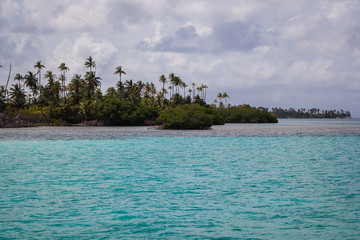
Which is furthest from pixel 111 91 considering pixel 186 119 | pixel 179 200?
pixel 179 200

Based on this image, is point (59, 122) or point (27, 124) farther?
point (59, 122)

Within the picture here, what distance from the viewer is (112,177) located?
19984mm

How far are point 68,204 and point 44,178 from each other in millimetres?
6619

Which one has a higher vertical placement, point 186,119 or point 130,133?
point 186,119

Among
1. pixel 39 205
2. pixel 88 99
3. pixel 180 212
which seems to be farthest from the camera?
pixel 88 99

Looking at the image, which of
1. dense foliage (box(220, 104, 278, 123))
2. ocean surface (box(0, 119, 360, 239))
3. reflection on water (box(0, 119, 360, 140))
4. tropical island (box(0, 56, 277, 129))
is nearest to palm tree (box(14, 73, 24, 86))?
tropical island (box(0, 56, 277, 129))

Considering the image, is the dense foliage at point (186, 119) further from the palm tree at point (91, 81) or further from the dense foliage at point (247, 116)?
the dense foliage at point (247, 116)

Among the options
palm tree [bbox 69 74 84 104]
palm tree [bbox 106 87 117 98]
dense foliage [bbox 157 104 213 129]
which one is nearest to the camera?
dense foliage [bbox 157 104 213 129]

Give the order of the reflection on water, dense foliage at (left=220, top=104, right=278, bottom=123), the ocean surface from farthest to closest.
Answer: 1. dense foliage at (left=220, top=104, right=278, bottom=123)
2. the reflection on water
3. the ocean surface

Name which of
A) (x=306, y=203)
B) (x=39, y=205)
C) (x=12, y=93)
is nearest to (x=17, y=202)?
(x=39, y=205)

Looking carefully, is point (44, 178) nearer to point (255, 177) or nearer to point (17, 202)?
point (17, 202)

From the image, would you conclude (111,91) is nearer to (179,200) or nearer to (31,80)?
(31,80)

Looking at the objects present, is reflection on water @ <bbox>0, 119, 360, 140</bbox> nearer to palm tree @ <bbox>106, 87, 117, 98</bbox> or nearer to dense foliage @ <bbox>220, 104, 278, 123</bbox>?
palm tree @ <bbox>106, 87, 117, 98</bbox>

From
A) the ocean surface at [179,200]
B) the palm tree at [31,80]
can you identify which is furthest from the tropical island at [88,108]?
the ocean surface at [179,200]
